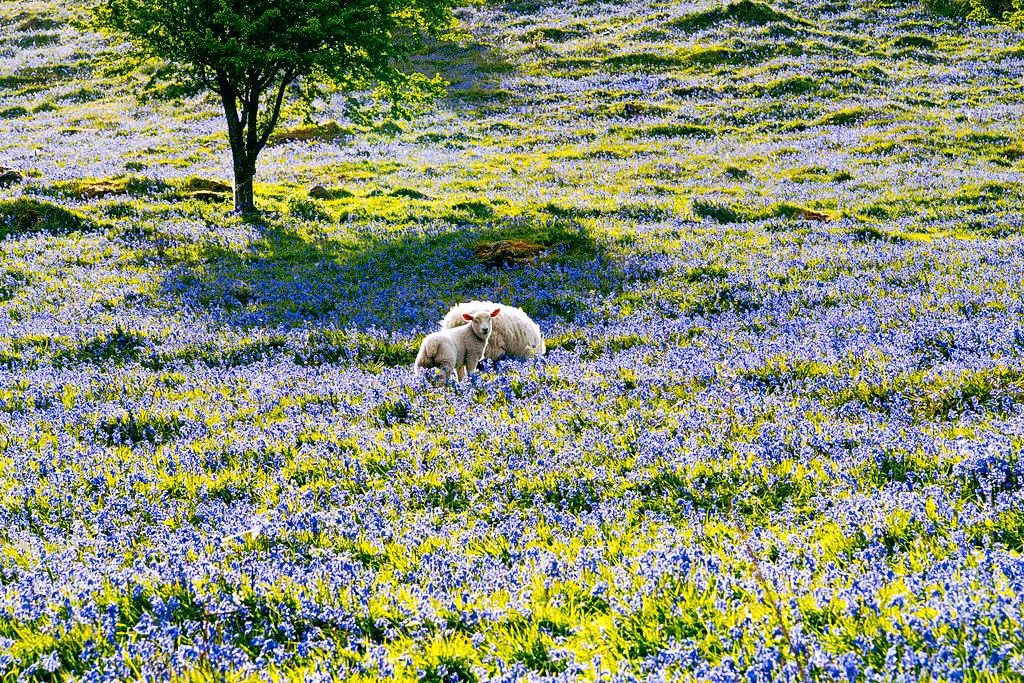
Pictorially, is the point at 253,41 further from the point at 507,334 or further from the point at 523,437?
the point at 523,437

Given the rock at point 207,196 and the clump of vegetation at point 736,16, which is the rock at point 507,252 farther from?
the clump of vegetation at point 736,16

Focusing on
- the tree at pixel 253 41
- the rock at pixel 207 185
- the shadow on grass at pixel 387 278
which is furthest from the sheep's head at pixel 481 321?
the rock at pixel 207 185

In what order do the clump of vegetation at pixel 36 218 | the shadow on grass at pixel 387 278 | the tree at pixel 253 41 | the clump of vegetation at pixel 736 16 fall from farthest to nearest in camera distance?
the clump of vegetation at pixel 736 16 < the tree at pixel 253 41 < the clump of vegetation at pixel 36 218 < the shadow on grass at pixel 387 278

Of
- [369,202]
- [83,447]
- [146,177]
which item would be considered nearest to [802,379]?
[83,447]

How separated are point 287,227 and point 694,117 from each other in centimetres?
2191

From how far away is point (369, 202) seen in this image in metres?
22.1

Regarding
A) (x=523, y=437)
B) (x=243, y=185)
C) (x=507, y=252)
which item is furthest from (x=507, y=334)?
(x=243, y=185)

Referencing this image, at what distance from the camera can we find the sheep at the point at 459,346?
9.03m

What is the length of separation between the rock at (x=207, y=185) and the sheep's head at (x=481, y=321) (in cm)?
1727

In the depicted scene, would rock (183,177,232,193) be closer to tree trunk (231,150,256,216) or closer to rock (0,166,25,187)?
tree trunk (231,150,256,216)

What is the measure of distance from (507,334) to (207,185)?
59.1 ft

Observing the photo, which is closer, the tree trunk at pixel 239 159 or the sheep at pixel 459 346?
the sheep at pixel 459 346

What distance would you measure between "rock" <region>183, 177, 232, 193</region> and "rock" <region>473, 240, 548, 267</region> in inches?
452

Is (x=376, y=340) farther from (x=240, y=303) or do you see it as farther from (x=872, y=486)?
(x=872, y=486)
